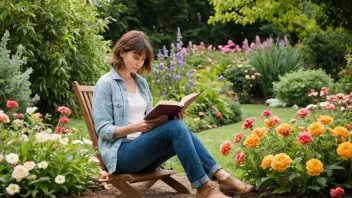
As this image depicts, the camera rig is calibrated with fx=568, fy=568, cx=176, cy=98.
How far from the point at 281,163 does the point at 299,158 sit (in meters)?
0.25

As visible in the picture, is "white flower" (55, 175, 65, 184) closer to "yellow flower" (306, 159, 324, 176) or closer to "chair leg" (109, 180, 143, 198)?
"chair leg" (109, 180, 143, 198)

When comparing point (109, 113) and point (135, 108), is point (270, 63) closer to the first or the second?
point (135, 108)

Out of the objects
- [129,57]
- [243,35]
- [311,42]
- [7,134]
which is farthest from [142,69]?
[243,35]

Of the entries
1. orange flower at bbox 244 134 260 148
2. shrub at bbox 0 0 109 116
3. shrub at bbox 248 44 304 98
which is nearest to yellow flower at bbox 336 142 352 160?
orange flower at bbox 244 134 260 148

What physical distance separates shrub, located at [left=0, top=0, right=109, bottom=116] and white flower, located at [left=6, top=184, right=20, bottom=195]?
332cm

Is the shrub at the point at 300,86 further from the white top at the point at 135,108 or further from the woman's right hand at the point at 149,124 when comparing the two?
the woman's right hand at the point at 149,124

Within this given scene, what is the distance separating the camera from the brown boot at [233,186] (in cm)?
396

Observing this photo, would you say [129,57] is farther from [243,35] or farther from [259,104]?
[243,35]

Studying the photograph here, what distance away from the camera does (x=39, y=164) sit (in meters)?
3.31

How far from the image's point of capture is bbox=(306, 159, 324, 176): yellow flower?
11.7ft

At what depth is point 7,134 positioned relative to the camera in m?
3.65

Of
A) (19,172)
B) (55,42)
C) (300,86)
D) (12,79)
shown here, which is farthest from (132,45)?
(300,86)

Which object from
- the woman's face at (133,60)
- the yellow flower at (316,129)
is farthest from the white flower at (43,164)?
the yellow flower at (316,129)

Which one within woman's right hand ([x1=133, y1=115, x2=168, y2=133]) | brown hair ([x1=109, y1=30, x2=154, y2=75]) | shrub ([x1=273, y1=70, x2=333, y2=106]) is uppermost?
brown hair ([x1=109, y1=30, x2=154, y2=75])
